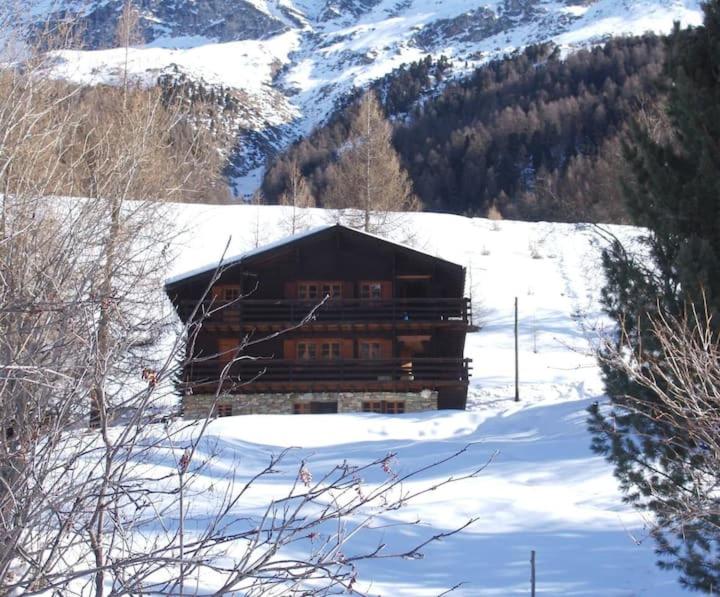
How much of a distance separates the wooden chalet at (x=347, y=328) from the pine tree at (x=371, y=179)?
588 cm

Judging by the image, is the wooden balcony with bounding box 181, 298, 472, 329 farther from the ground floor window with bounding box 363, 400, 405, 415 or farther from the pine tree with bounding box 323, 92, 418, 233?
the pine tree with bounding box 323, 92, 418, 233

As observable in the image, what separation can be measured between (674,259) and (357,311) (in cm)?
1314

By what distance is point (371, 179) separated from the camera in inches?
1075

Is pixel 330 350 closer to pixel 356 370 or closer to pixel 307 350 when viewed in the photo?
pixel 307 350

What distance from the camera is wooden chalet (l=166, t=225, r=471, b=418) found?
20062mm

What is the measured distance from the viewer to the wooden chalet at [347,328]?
20062 mm

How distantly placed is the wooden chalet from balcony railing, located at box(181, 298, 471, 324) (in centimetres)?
3

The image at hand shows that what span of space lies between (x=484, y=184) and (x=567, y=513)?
7269 centimetres

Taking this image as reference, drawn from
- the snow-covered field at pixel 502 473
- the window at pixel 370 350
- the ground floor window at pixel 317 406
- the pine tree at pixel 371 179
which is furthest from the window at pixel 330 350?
the pine tree at pixel 371 179

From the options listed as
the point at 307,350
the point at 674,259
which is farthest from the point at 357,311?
the point at 674,259

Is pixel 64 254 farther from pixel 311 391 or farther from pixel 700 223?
pixel 311 391

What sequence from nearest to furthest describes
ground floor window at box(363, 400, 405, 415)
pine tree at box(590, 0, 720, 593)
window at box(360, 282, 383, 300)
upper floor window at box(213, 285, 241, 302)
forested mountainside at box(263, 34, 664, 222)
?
pine tree at box(590, 0, 720, 593) → upper floor window at box(213, 285, 241, 302) → ground floor window at box(363, 400, 405, 415) → window at box(360, 282, 383, 300) → forested mountainside at box(263, 34, 664, 222)

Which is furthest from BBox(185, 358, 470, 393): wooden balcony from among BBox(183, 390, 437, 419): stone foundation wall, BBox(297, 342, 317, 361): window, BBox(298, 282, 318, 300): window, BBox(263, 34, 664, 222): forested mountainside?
BBox(263, 34, 664, 222): forested mountainside

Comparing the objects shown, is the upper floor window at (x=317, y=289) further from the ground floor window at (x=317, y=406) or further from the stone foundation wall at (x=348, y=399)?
the ground floor window at (x=317, y=406)
